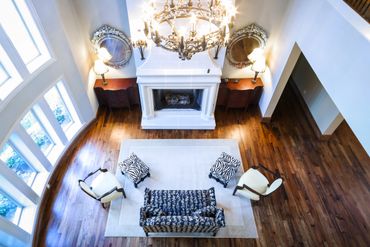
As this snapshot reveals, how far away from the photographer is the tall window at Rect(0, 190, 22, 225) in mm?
4016

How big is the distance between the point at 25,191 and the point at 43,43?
262cm

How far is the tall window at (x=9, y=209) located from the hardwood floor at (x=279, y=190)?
49cm

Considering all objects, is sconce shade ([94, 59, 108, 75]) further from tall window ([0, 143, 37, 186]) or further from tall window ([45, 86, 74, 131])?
tall window ([0, 143, 37, 186])

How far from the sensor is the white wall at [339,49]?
2.98 m

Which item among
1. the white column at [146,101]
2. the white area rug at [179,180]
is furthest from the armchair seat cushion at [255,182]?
the white column at [146,101]

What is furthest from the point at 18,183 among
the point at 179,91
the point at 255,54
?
the point at 255,54

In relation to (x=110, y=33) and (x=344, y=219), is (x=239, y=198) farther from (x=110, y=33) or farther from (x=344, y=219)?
(x=110, y=33)

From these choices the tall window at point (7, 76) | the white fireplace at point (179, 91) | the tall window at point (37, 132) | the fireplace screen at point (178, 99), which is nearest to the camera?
the tall window at point (7, 76)

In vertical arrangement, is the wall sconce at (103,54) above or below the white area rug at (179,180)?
above

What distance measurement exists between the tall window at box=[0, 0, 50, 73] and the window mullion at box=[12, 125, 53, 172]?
1.00 meters

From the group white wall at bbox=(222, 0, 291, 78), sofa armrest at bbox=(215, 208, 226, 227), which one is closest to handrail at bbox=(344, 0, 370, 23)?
white wall at bbox=(222, 0, 291, 78)

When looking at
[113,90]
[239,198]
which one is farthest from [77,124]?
[239,198]

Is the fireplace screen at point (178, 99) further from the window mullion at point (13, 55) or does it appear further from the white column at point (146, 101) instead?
the window mullion at point (13, 55)

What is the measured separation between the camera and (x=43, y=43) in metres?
4.08
